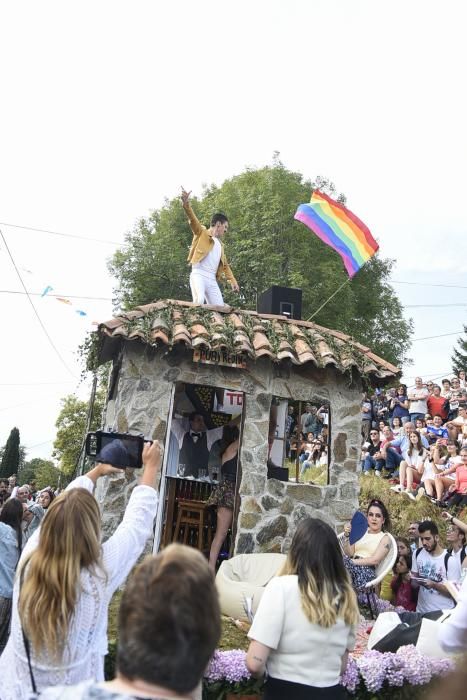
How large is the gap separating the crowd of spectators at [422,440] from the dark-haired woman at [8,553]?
20.2ft

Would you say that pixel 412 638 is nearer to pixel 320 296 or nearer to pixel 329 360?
pixel 329 360

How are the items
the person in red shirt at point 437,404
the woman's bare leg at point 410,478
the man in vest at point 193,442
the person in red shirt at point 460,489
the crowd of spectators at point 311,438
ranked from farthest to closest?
the crowd of spectators at point 311,438, the person in red shirt at point 437,404, the woman's bare leg at point 410,478, the person in red shirt at point 460,489, the man in vest at point 193,442

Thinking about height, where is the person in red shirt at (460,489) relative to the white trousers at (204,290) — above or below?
below

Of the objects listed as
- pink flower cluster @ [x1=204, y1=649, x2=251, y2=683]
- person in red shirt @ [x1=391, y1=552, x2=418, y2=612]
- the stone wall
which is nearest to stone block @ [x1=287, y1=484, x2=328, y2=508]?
the stone wall

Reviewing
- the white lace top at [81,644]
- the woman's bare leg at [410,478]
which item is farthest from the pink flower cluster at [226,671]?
the woman's bare leg at [410,478]

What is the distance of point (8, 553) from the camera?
646cm

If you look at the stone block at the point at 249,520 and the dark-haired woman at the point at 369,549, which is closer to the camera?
the dark-haired woman at the point at 369,549

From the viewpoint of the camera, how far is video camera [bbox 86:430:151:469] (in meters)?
3.44

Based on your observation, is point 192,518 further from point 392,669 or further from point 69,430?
point 69,430

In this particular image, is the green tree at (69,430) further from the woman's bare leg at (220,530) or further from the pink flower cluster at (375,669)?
the pink flower cluster at (375,669)

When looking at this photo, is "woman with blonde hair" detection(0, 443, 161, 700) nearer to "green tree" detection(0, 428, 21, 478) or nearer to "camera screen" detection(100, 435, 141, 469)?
"camera screen" detection(100, 435, 141, 469)

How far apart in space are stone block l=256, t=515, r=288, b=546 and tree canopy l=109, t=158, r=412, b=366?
1418cm

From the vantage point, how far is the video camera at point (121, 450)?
3439 millimetres

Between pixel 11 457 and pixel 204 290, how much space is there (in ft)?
105
